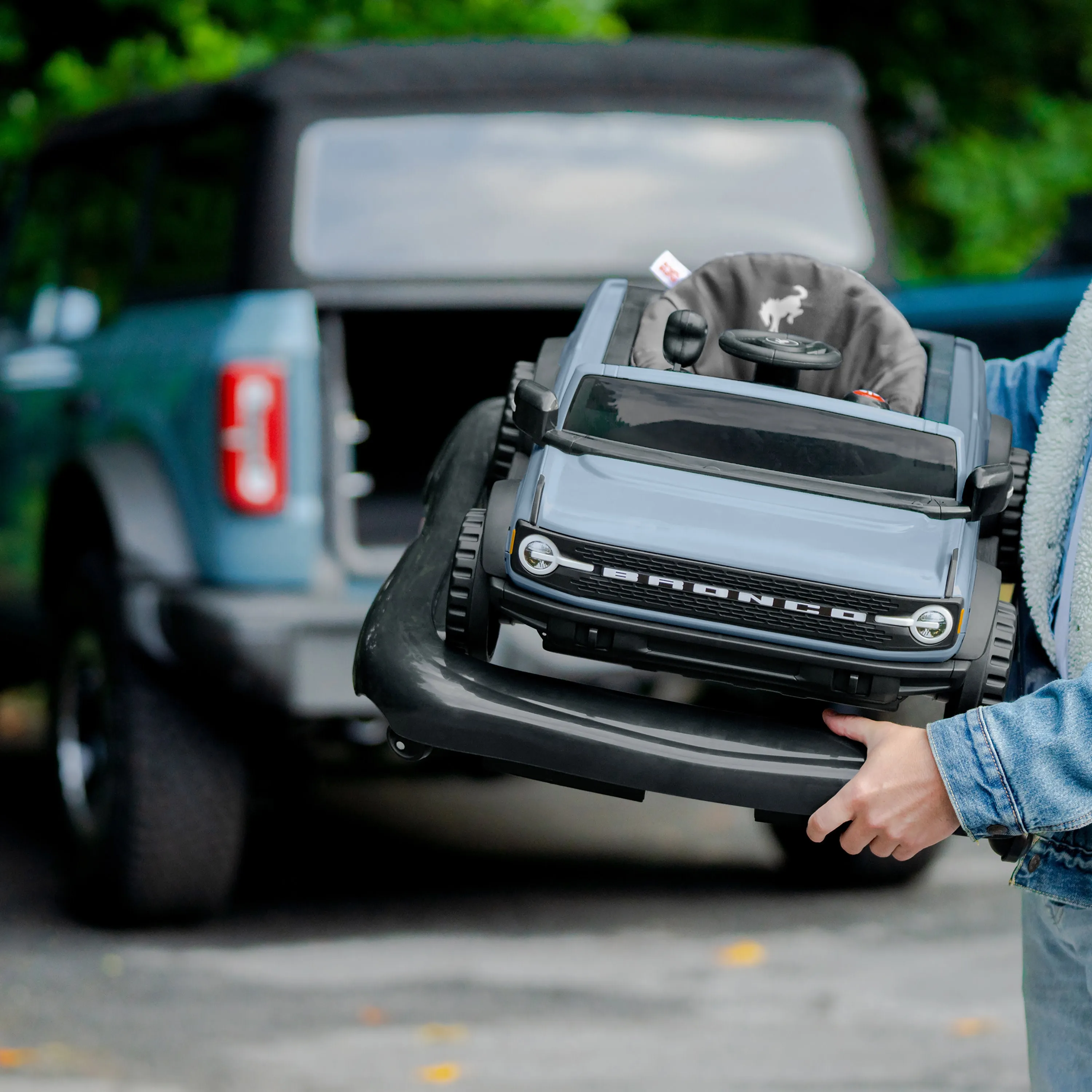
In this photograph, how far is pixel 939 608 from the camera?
71.9 inches

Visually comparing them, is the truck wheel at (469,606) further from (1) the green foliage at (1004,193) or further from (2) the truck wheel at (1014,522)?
(1) the green foliage at (1004,193)

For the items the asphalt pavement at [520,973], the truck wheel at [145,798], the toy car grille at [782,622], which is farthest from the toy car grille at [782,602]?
the truck wheel at [145,798]

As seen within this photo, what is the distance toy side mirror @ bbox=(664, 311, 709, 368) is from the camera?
198 centimetres

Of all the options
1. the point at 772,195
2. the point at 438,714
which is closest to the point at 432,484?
the point at 438,714

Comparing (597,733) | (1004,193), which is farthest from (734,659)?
(1004,193)

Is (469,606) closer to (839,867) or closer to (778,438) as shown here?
(778,438)

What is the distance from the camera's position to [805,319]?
217 cm

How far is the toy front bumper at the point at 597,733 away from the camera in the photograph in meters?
1.75

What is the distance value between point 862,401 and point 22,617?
4.21m

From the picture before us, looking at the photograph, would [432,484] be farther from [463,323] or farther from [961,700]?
[463,323]

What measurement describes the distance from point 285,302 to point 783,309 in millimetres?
2533

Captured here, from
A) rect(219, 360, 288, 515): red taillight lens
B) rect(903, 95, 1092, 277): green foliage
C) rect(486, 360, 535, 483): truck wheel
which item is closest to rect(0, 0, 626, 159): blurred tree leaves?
rect(903, 95, 1092, 277): green foliage

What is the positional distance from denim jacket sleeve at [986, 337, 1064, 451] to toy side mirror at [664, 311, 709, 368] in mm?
394

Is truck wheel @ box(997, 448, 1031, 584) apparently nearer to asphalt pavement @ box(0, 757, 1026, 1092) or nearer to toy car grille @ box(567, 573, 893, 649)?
toy car grille @ box(567, 573, 893, 649)
